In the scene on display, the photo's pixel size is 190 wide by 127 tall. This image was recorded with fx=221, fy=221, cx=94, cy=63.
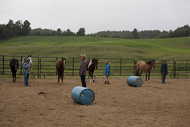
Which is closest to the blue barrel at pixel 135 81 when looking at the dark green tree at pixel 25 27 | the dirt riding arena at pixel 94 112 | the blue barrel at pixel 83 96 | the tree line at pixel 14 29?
the dirt riding arena at pixel 94 112

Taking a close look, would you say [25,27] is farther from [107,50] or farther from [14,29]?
[107,50]

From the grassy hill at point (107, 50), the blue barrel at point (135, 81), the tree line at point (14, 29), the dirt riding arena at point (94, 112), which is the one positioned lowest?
the dirt riding arena at point (94, 112)

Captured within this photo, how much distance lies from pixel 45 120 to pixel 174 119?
366 cm

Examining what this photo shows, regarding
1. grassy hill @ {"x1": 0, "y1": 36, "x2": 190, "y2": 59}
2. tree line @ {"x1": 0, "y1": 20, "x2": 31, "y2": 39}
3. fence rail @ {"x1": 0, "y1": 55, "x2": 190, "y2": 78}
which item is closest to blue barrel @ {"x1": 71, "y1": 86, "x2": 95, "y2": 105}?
fence rail @ {"x1": 0, "y1": 55, "x2": 190, "y2": 78}

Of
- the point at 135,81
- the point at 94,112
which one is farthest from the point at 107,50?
the point at 94,112

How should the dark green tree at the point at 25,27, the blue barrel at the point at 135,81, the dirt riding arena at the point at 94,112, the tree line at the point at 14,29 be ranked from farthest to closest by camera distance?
the dark green tree at the point at 25,27 → the tree line at the point at 14,29 → the blue barrel at the point at 135,81 → the dirt riding arena at the point at 94,112

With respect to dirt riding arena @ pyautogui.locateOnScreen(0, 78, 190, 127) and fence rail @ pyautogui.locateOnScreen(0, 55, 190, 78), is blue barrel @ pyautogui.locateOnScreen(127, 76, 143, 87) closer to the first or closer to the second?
dirt riding arena @ pyautogui.locateOnScreen(0, 78, 190, 127)

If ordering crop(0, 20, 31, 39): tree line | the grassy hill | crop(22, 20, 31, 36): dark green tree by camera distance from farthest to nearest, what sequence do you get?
crop(22, 20, 31, 36): dark green tree, crop(0, 20, 31, 39): tree line, the grassy hill

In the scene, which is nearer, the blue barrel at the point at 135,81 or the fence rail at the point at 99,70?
the blue barrel at the point at 135,81

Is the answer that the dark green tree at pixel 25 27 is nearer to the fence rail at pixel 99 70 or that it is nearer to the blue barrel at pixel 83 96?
the fence rail at pixel 99 70

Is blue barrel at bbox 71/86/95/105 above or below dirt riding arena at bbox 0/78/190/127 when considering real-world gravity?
above

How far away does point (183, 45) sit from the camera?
173 feet

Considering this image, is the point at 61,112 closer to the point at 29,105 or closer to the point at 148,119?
the point at 29,105

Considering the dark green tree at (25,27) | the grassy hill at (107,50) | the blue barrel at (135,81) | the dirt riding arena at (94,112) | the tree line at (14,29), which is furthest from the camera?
the dark green tree at (25,27)
